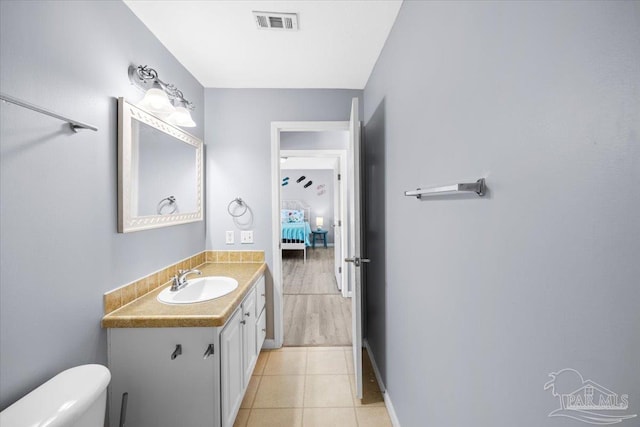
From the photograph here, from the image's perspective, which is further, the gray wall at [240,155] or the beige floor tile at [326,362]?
the gray wall at [240,155]

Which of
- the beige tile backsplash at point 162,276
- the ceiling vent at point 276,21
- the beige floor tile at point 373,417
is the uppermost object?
the ceiling vent at point 276,21

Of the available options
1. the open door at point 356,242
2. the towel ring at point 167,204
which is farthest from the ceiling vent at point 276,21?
the towel ring at point 167,204

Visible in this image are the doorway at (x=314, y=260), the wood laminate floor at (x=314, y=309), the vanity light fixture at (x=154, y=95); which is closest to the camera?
the vanity light fixture at (x=154, y=95)

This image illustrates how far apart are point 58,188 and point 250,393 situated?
172cm

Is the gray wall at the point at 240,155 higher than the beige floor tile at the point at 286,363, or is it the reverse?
the gray wall at the point at 240,155

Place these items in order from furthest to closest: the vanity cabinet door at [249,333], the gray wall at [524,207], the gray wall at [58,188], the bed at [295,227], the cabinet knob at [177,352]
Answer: the bed at [295,227], the vanity cabinet door at [249,333], the cabinet knob at [177,352], the gray wall at [58,188], the gray wall at [524,207]

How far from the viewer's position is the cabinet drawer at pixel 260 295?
2.16m

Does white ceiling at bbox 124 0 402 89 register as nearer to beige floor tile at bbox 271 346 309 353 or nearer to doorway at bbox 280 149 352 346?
doorway at bbox 280 149 352 346

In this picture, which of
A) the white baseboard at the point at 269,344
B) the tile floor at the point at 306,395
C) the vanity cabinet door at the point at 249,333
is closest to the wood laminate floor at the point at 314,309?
the white baseboard at the point at 269,344

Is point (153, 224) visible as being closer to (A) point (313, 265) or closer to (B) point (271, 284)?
(B) point (271, 284)

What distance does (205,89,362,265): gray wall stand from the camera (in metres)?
2.47

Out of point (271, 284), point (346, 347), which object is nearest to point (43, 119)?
point (271, 284)

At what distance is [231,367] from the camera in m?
1.50

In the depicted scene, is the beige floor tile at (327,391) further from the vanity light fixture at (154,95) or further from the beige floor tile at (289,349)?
the vanity light fixture at (154,95)
